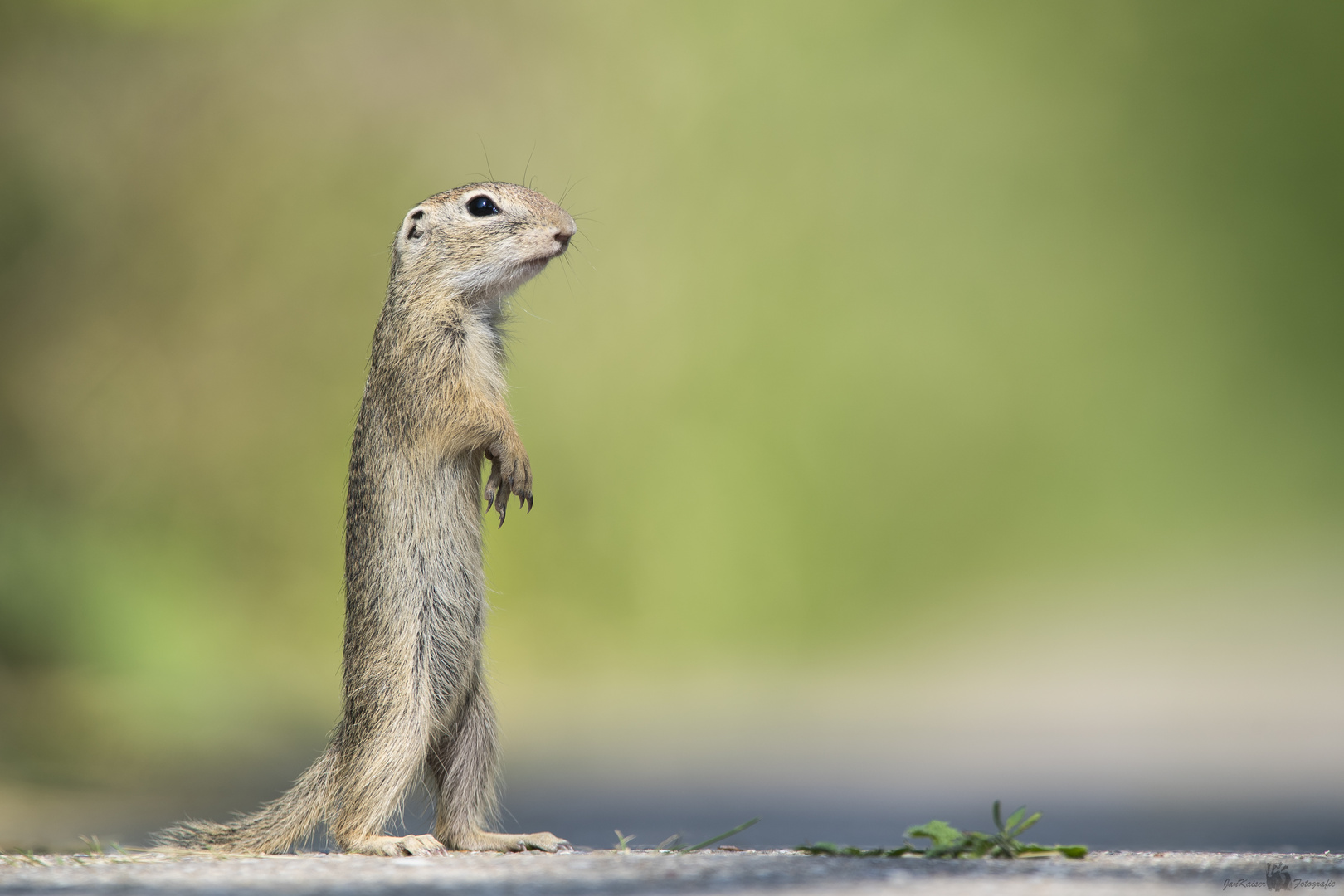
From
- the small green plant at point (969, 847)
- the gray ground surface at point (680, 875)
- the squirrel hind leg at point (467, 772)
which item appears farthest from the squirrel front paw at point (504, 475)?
the small green plant at point (969, 847)

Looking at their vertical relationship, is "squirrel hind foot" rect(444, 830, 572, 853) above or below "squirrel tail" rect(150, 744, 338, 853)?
below

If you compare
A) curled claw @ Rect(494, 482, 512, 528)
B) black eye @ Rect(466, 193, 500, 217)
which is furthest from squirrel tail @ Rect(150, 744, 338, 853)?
black eye @ Rect(466, 193, 500, 217)

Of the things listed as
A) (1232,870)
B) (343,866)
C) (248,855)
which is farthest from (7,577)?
(1232,870)

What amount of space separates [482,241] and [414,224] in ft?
1.08

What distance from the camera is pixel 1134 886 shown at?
2773 millimetres

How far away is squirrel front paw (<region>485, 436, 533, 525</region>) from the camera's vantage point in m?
4.37

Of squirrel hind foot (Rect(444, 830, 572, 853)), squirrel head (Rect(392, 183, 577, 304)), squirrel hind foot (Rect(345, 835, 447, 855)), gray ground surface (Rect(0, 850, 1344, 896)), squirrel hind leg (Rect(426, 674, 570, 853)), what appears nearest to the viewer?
gray ground surface (Rect(0, 850, 1344, 896))

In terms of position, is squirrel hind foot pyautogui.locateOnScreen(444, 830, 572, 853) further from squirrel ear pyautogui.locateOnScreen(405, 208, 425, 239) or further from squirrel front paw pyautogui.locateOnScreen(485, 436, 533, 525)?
squirrel ear pyautogui.locateOnScreen(405, 208, 425, 239)

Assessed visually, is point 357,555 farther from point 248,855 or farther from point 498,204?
point 498,204

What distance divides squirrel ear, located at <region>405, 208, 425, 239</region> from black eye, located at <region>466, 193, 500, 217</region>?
20 centimetres

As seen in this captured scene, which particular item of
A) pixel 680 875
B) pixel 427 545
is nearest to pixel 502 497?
pixel 427 545

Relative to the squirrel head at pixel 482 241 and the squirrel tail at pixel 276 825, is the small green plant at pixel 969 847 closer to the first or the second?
the squirrel tail at pixel 276 825

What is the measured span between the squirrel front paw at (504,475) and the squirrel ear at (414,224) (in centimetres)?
95

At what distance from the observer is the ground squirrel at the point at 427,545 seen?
4.19 meters
